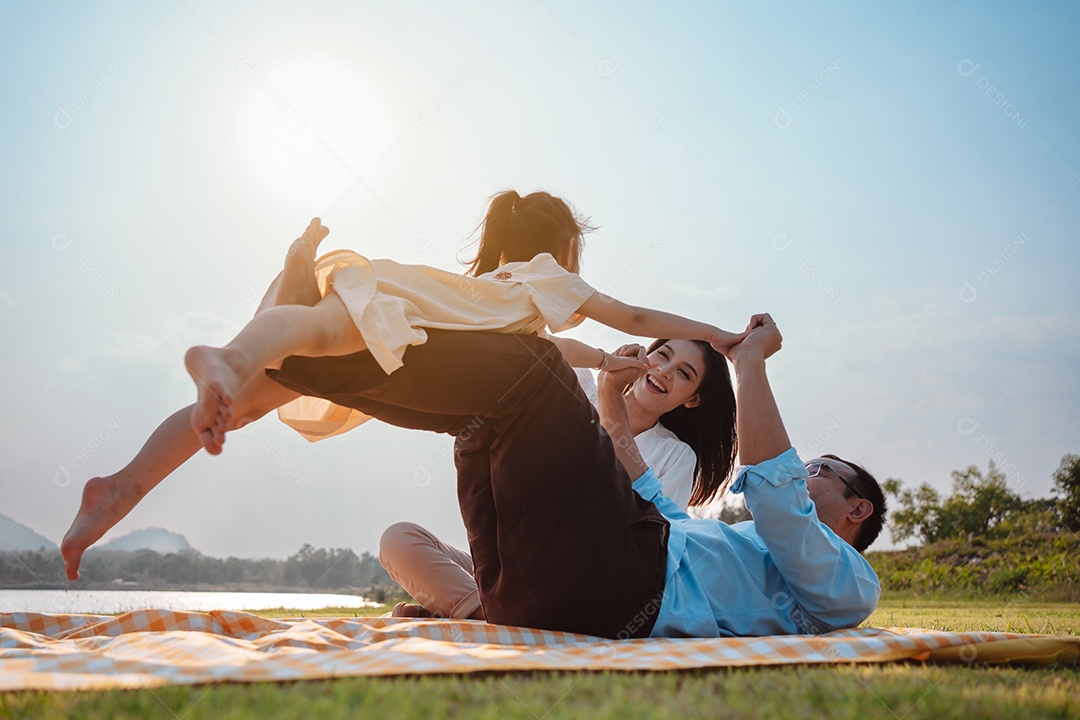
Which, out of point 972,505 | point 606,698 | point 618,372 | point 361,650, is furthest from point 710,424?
point 972,505

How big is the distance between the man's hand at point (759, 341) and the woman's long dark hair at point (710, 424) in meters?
1.23

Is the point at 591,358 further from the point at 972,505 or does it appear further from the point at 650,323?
the point at 972,505

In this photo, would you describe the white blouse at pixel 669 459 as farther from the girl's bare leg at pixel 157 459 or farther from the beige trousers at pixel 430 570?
the girl's bare leg at pixel 157 459

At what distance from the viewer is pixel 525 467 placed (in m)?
2.05

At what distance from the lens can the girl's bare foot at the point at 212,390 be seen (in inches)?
66.4

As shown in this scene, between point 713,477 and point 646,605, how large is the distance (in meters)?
1.85

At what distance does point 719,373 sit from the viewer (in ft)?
13.0

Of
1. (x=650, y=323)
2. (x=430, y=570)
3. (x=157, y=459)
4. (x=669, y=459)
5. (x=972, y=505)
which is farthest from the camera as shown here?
(x=972, y=505)

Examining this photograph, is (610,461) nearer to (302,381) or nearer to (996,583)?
(302,381)

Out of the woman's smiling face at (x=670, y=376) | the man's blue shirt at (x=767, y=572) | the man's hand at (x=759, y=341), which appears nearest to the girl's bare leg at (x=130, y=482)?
the man's blue shirt at (x=767, y=572)

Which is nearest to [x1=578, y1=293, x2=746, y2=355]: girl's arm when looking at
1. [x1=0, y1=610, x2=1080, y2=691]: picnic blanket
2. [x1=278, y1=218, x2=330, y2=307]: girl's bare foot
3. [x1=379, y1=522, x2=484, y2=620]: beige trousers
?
[x1=278, y1=218, x2=330, y2=307]: girl's bare foot

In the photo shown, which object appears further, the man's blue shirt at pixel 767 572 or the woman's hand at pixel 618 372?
the woman's hand at pixel 618 372

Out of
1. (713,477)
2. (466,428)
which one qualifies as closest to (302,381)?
(466,428)

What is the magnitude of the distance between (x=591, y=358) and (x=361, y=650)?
1364mm
